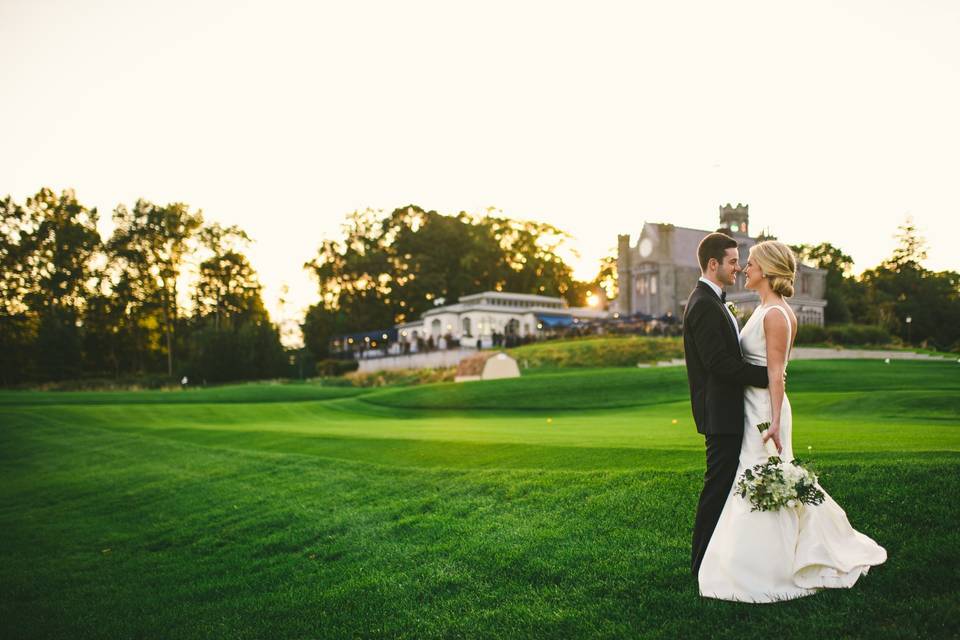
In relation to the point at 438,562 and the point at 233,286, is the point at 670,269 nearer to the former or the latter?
the point at 233,286

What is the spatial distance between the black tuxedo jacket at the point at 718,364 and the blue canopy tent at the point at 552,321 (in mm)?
55973

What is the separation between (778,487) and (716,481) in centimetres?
51

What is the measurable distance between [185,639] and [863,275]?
83.9 meters

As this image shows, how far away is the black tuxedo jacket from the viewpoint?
4.83m

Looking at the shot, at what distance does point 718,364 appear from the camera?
15.9 feet

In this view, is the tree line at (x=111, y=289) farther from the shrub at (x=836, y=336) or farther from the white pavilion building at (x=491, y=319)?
the shrub at (x=836, y=336)

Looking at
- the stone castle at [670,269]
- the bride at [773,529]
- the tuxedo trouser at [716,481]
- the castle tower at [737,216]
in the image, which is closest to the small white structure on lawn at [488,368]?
the stone castle at [670,269]

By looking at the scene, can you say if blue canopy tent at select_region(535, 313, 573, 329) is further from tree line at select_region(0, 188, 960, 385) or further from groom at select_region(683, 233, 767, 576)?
groom at select_region(683, 233, 767, 576)

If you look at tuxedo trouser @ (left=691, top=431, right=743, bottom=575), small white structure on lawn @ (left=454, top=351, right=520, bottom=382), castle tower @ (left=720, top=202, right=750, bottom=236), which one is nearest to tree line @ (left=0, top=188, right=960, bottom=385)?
castle tower @ (left=720, top=202, right=750, bottom=236)

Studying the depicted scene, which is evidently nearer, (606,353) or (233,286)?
(606,353)

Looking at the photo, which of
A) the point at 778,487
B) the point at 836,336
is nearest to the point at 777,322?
the point at 778,487

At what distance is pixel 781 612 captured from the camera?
447 centimetres

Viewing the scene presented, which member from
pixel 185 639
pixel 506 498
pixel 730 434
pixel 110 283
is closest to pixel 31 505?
pixel 185 639

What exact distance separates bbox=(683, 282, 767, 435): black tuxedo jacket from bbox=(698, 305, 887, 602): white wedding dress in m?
0.12
